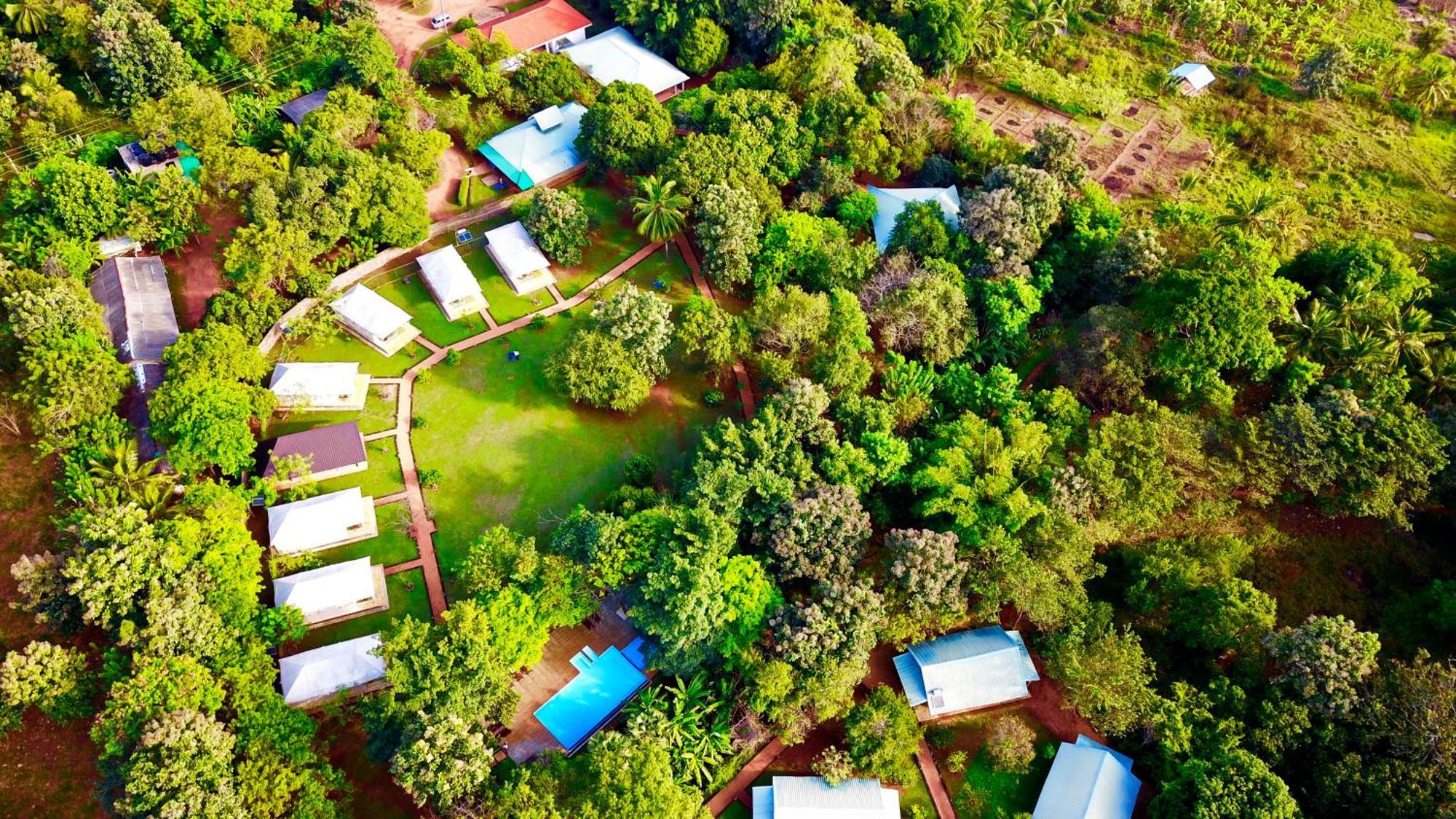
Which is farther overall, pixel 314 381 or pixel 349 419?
pixel 349 419

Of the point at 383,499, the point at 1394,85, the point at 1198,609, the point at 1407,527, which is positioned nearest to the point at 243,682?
the point at 383,499

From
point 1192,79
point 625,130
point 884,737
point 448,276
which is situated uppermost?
point 1192,79

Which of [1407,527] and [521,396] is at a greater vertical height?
[1407,527]

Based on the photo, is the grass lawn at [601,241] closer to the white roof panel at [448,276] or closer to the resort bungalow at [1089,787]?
the white roof panel at [448,276]

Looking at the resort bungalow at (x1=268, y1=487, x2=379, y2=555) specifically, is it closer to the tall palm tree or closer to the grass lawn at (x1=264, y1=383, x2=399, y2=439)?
the grass lawn at (x1=264, y1=383, x2=399, y2=439)

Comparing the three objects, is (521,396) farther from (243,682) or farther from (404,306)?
(243,682)

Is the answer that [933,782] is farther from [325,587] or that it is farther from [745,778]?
[325,587]

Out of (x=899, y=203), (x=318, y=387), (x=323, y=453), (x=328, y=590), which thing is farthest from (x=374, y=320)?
(x=899, y=203)

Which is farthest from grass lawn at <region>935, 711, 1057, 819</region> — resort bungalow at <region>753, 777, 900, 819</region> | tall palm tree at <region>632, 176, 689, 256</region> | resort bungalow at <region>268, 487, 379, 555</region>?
tall palm tree at <region>632, 176, 689, 256</region>
